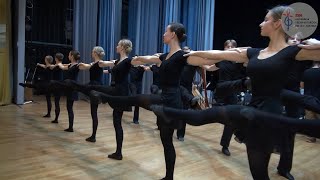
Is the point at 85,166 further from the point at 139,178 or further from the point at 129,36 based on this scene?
the point at 129,36

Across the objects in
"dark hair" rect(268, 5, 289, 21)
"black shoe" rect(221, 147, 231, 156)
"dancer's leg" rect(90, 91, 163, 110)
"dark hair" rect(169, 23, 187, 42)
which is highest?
"dark hair" rect(268, 5, 289, 21)

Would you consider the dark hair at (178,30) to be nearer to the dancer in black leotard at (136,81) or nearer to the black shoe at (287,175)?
the black shoe at (287,175)

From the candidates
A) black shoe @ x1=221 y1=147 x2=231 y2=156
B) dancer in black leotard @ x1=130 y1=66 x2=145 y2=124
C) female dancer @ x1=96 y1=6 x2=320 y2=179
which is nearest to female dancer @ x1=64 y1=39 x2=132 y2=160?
black shoe @ x1=221 y1=147 x2=231 y2=156

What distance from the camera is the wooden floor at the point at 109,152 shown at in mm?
3133

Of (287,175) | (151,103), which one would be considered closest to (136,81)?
(287,175)

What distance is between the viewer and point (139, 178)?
3023 millimetres

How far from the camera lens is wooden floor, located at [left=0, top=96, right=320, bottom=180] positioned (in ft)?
10.3

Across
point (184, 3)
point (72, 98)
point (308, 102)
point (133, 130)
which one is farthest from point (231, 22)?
point (308, 102)

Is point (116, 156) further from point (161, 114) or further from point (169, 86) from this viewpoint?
point (161, 114)

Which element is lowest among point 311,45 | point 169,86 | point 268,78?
point 169,86

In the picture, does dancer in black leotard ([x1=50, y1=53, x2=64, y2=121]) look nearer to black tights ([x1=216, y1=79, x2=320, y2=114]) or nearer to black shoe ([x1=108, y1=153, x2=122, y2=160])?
black shoe ([x1=108, y1=153, x2=122, y2=160])

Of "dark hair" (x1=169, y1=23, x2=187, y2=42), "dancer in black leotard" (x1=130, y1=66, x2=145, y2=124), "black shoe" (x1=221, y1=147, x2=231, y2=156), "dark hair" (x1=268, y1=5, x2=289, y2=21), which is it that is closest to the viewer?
"dark hair" (x1=268, y1=5, x2=289, y2=21)

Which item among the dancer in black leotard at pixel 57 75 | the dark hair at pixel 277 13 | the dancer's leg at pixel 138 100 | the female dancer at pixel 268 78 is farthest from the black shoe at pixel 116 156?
the dark hair at pixel 277 13

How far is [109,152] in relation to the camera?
3.88 m
